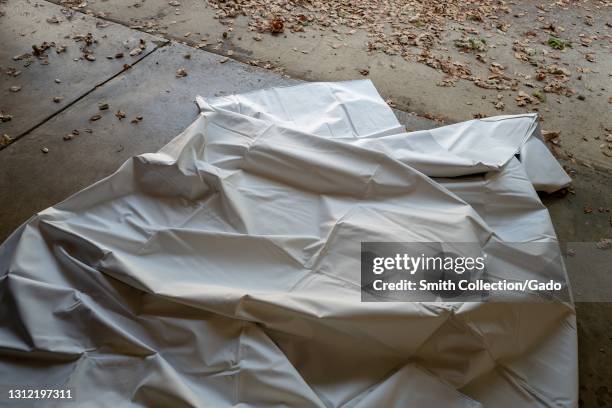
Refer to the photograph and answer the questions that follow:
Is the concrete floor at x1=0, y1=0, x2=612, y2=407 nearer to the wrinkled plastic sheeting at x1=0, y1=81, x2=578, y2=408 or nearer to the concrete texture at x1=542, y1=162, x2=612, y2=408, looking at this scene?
the concrete texture at x1=542, y1=162, x2=612, y2=408

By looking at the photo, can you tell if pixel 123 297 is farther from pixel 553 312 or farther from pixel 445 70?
pixel 445 70

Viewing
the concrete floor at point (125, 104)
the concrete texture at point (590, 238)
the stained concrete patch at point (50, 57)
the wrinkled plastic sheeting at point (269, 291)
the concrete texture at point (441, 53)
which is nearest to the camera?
the wrinkled plastic sheeting at point (269, 291)

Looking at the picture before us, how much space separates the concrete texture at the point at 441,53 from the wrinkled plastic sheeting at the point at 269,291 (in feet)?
3.78

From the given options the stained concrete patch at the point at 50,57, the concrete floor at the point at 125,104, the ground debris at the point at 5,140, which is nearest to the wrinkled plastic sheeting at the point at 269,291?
the concrete floor at the point at 125,104

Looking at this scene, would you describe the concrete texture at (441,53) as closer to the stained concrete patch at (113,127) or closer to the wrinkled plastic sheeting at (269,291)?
the stained concrete patch at (113,127)

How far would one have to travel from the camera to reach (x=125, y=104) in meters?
2.88

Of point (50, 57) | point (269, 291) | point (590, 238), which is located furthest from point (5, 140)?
point (590, 238)

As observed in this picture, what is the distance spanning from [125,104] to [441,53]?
2.47 metres

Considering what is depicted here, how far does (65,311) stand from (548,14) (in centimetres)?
479

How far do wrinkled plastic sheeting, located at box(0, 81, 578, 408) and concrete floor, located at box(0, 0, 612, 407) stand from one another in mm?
504

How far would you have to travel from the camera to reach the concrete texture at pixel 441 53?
3.08 m

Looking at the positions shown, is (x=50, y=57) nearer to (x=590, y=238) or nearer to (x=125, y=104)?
(x=125, y=104)

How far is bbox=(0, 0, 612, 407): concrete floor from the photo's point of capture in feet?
7.48

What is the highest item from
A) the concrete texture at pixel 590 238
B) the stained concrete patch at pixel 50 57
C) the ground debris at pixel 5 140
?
the stained concrete patch at pixel 50 57
